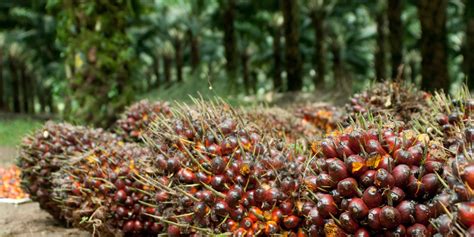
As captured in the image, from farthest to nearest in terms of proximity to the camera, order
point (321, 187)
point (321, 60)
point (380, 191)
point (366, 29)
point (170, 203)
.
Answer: point (366, 29)
point (321, 60)
point (170, 203)
point (321, 187)
point (380, 191)

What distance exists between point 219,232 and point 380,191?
2.32 feet

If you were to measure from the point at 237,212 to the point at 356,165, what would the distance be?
558mm

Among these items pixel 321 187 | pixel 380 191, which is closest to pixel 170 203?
pixel 321 187

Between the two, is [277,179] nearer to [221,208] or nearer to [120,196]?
[221,208]

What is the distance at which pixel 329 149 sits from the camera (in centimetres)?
195

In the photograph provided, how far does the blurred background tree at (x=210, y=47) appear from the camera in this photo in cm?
710

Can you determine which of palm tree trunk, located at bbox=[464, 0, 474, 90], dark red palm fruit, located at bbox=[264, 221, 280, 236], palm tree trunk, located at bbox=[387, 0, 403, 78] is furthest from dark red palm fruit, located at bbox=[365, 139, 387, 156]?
palm tree trunk, located at bbox=[464, 0, 474, 90]

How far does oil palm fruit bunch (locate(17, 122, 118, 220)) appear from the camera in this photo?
3.69m

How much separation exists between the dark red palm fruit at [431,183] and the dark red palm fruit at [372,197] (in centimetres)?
15

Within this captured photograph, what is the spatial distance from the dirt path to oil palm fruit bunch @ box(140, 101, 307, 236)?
124cm

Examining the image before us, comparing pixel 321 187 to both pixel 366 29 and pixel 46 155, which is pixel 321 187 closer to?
pixel 46 155

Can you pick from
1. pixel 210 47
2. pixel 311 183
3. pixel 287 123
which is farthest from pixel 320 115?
pixel 210 47

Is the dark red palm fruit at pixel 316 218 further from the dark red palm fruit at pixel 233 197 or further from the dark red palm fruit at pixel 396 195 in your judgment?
the dark red palm fruit at pixel 233 197

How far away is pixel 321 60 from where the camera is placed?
78.0 feet
